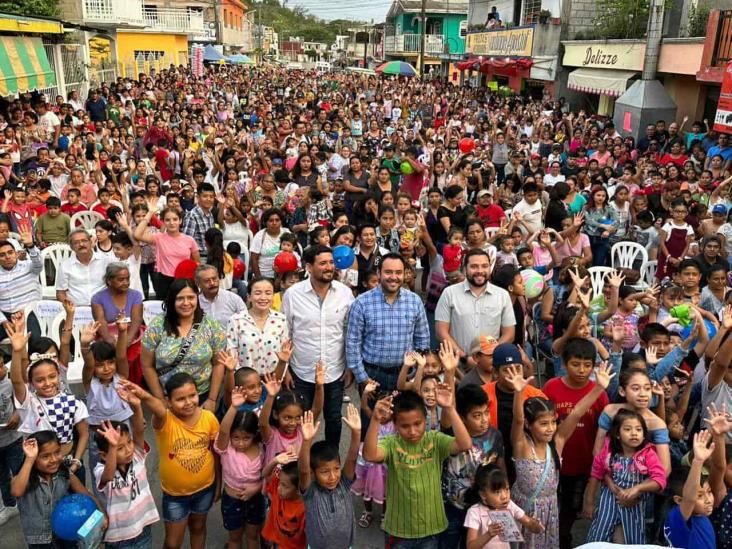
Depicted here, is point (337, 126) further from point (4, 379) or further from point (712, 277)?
Answer: point (4, 379)

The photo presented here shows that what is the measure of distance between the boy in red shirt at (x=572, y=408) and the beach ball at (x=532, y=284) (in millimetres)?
1819

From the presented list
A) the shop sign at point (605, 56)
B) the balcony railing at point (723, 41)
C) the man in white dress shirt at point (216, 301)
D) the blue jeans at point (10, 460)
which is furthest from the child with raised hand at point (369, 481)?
the shop sign at point (605, 56)

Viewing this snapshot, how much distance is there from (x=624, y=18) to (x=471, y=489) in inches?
653

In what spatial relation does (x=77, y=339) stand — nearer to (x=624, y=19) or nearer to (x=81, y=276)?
(x=81, y=276)

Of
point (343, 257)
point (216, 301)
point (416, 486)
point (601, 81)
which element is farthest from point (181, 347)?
point (601, 81)

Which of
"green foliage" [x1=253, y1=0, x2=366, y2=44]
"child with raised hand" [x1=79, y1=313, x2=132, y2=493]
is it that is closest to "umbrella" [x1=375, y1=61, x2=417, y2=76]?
"child with raised hand" [x1=79, y1=313, x2=132, y2=493]

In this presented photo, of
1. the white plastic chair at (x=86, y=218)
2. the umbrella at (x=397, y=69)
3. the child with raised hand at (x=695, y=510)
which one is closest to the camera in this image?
the child with raised hand at (x=695, y=510)

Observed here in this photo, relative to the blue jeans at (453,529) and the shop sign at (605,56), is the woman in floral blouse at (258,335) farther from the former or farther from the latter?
the shop sign at (605,56)

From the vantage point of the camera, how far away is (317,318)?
4484 millimetres

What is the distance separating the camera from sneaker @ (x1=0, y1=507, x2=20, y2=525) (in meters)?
4.27

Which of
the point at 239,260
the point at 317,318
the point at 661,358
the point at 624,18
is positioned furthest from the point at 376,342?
the point at 624,18

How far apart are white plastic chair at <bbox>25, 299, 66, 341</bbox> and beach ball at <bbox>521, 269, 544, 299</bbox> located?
3942mm

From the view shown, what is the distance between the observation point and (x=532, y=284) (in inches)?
226

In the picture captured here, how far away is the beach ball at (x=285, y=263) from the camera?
597cm
